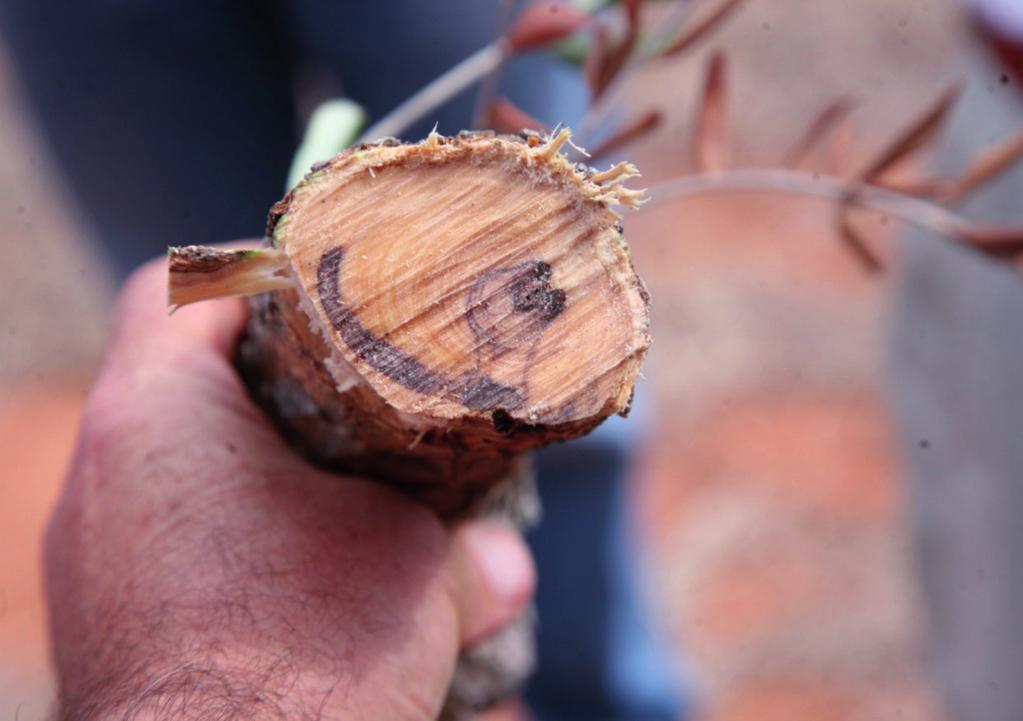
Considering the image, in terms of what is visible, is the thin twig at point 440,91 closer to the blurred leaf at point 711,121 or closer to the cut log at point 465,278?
the blurred leaf at point 711,121

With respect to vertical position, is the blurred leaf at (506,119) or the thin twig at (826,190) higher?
the blurred leaf at (506,119)

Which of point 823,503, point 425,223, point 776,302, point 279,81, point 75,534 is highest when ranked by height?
point 279,81

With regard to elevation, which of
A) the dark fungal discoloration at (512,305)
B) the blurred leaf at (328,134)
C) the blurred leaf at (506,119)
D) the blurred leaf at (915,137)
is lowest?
the blurred leaf at (915,137)

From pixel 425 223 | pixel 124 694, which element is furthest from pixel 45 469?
pixel 425 223

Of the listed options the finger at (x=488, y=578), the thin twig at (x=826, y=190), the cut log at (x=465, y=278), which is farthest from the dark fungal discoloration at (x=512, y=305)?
the thin twig at (x=826, y=190)

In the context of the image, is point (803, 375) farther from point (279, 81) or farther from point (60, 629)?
point (60, 629)

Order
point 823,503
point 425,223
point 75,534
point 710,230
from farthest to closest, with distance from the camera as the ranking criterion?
point 710,230
point 823,503
point 75,534
point 425,223

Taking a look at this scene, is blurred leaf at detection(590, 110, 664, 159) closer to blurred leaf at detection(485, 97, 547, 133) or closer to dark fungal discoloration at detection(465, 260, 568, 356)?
blurred leaf at detection(485, 97, 547, 133)
